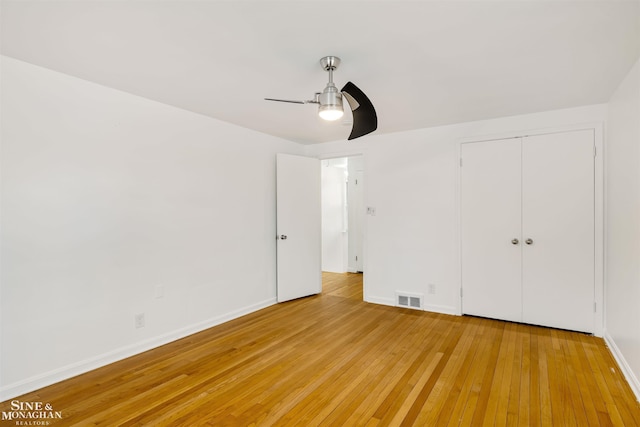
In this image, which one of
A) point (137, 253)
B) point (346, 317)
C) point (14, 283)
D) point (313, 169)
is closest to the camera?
point (14, 283)

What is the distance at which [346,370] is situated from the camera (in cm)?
258

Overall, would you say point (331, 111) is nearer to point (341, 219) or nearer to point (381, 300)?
point (381, 300)

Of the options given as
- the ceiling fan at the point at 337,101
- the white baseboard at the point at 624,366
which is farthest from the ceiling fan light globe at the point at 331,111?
the white baseboard at the point at 624,366

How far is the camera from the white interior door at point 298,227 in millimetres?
4455

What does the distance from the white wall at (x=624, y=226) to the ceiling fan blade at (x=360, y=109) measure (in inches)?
74.7

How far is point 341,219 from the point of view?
6.80 metres

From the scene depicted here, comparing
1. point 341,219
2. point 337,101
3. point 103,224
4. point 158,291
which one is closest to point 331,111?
point 337,101

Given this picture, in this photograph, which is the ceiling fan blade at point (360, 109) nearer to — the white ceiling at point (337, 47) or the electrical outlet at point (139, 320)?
the white ceiling at point (337, 47)

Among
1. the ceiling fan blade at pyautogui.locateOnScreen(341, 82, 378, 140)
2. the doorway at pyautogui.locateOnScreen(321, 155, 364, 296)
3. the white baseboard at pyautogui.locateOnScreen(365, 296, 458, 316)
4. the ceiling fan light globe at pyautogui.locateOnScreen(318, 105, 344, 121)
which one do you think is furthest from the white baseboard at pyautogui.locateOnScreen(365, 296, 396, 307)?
the ceiling fan light globe at pyautogui.locateOnScreen(318, 105, 344, 121)

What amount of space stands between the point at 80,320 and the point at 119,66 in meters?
1.99

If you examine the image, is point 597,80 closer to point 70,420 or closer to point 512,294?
point 512,294

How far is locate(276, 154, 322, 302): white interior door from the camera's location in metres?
4.45


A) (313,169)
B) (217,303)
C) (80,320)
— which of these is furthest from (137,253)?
(313,169)

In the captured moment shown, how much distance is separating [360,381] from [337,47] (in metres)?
2.39
